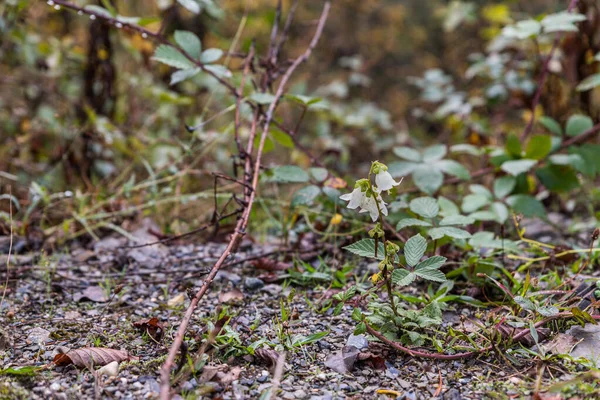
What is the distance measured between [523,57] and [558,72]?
1.00 ft

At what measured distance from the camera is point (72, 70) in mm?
2693

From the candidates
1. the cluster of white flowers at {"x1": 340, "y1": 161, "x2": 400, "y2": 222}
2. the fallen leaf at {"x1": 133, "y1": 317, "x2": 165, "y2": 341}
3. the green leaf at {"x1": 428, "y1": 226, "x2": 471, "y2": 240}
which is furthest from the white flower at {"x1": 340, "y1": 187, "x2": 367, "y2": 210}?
the fallen leaf at {"x1": 133, "y1": 317, "x2": 165, "y2": 341}

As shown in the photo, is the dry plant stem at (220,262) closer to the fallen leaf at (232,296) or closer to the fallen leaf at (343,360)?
the fallen leaf at (232,296)

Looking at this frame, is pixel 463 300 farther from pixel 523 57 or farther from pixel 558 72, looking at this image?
pixel 523 57

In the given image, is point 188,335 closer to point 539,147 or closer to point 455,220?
point 455,220

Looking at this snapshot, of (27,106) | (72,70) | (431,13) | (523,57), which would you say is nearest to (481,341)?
(523,57)

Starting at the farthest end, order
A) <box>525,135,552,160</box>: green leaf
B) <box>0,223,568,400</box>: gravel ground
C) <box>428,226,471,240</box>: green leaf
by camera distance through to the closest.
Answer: <box>525,135,552,160</box>: green leaf, <box>428,226,471,240</box>: green leaf, <box>0,223,568,400</box>: gravel ground

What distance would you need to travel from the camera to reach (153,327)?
1.24m

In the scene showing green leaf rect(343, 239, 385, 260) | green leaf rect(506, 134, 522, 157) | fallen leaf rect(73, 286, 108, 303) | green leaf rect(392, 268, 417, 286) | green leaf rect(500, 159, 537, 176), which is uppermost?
green leaf rect(506, 134, 522, 157)

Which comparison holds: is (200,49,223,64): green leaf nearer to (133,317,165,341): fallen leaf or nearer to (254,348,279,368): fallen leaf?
(133,317,165,341): fallen leaf

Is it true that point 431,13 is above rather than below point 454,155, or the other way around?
above

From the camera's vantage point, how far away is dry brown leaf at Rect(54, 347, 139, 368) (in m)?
1.11

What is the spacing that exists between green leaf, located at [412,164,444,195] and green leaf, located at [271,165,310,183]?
400 millimetres

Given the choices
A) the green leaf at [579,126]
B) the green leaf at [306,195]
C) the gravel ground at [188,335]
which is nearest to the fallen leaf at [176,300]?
the gravel ground at [188,335]
